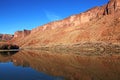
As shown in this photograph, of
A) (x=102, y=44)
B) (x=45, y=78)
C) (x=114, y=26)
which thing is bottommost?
(x=45, y=78)

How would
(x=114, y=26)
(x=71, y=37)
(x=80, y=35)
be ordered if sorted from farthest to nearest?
(x=71, y=37), (x=80, y=35), (x=114, y=26)

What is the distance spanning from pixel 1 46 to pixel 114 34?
178 ft

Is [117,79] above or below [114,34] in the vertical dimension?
below

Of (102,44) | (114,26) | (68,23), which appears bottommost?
(102,44)

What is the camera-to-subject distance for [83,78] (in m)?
17.6

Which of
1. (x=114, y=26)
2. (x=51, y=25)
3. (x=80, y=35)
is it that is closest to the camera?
(x=114, y=26)

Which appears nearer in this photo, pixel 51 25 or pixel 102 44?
pixel 102 44

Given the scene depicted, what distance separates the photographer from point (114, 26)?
255ft

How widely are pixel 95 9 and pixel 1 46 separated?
61.8 m

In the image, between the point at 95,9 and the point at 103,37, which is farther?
the point at 95,9

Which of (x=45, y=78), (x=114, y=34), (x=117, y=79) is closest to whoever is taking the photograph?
(x=117, y=79)

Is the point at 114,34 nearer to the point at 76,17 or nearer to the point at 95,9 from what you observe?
the point at 95,9

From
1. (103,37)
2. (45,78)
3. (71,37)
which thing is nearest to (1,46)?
(71,37)

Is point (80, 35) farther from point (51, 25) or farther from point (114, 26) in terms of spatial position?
point (51, 25)
